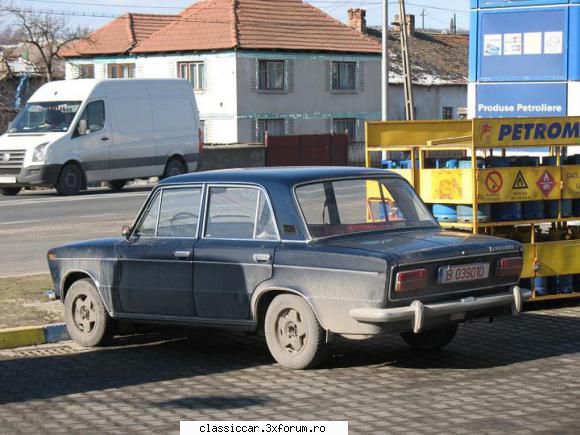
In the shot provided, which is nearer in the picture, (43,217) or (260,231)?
(260,231)

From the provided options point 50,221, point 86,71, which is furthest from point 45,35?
point 50,221

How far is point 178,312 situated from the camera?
9.52 m

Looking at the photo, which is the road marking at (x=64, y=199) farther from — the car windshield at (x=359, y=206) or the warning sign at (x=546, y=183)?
the car windshield at (x=359, y=206)

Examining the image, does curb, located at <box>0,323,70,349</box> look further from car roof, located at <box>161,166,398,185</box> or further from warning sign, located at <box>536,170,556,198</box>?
warning sign, located at <box>536,170,556,198</box>

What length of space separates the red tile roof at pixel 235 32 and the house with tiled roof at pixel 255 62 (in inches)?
2.2

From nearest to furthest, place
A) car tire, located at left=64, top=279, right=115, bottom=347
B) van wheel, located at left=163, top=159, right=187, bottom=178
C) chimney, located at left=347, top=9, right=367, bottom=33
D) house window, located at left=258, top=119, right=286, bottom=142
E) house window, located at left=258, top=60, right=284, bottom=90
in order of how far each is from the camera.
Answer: car tire, located at left=64, top=279, right=115, bottom=347, van wheel, located at left=163, top=159, right=187, bottom=178, house window, located at left=258, top=119, right=286, bottom=142, house window, located at left=258, top=60, right=284, bottom=90, chimney, located at left=347, top=9, right=367, bottom=33

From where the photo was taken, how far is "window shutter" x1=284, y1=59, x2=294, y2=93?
5765cm

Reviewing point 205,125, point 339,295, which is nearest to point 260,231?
point 339,295

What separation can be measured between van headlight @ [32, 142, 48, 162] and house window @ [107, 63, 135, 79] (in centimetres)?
3261

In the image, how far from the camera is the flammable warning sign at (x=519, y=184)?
11.4 m

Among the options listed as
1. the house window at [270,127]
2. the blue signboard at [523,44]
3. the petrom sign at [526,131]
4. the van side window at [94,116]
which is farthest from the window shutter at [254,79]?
the petrom sign at [526,131]

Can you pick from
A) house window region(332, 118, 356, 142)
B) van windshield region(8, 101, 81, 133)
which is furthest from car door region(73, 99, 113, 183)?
house window region(332, 118, 356, 142)

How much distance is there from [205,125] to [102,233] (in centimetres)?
3770

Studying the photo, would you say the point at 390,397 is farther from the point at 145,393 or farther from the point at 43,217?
the point at 43,217
